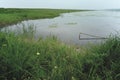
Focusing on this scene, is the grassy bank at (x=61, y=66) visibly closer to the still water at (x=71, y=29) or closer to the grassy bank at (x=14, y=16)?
the still water at (x=71, y=29)

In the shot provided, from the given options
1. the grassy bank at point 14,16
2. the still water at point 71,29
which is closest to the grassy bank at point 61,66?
the still water at point 71,29

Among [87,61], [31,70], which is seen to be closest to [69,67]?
[87,61]

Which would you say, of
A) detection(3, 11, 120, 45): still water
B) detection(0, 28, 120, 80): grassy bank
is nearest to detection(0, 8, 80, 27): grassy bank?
detection(3, 11, 120, 45): still water

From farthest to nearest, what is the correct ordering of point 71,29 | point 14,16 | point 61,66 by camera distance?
1. point 14,16
2. point 71,29
3. point 61,66

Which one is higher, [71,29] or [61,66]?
[61,66]

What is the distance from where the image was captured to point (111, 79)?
15.0ft

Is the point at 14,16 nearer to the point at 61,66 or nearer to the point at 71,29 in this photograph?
the point at 71,29

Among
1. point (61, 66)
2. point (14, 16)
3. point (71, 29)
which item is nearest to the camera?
point (61, 66)

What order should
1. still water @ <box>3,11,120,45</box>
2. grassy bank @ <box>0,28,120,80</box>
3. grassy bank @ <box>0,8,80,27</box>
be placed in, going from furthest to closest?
grassy bank @ <box>0,8,80,27</box> < still water @ <box>3,11,120,45</box> < grassy bank @ <box>0,28,120,80</box>

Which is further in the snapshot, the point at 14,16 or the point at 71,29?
the point at 14,16

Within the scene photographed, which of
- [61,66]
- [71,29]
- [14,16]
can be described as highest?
[61,66]

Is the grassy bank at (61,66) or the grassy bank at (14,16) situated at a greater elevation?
the grassy bank at (61,66)

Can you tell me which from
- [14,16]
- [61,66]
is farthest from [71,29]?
[61,66]

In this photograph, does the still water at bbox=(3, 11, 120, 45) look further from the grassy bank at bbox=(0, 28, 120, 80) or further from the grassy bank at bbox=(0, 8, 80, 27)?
the grassy bank at bbox=(0, 28, 120, 80)
